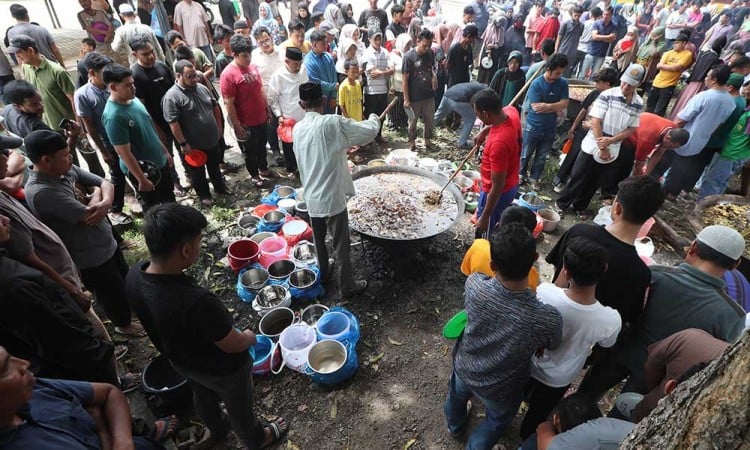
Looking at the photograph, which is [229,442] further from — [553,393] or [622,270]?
[622,270]

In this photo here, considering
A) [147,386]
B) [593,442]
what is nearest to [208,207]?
[147,386]

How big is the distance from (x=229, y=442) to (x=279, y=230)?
9.71ft

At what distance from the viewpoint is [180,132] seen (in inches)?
211

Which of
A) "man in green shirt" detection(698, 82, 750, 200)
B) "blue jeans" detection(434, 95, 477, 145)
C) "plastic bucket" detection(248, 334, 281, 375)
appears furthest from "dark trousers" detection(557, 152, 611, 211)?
"plastic bucket" detection(248, 334, 281, 375)

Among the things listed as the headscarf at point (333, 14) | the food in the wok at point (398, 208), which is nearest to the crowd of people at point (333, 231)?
the food in the wok at point (398, 208)

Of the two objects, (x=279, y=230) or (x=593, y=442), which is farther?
(x=279, y=230)

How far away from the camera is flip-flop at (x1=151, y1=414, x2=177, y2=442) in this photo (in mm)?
2919

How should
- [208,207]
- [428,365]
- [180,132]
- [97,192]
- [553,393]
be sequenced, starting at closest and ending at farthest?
1. [553,393]
2. [97,192]
3. [428,365]
4. [180,132]
5. [208,207]

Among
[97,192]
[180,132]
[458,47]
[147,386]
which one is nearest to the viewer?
[147,386]

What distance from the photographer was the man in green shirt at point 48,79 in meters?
5.19

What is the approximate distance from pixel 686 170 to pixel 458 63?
5.04 meters

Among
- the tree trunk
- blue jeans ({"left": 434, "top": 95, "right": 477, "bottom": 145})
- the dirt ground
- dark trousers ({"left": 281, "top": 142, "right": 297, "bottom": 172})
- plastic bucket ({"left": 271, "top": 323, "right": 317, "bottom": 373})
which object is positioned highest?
the tree trunk

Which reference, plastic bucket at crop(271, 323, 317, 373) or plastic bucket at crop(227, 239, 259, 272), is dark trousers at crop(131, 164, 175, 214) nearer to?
plastic bucket at crop(227, 239, 259, 272)

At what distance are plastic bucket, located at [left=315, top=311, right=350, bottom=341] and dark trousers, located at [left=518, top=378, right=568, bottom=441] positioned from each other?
194cm
